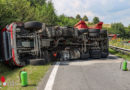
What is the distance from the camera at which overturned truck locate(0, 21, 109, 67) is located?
7.10 m

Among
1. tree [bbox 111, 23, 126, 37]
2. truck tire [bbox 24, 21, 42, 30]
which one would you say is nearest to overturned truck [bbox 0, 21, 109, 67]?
truck tire [bbox 24, 21, 42, 30]

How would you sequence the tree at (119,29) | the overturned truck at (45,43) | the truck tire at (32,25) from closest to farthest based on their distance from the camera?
1. the overturned truck at (45,43)
2. the truck tire at (32,25)
3. the tree at (119,29)

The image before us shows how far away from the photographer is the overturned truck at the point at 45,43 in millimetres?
7098

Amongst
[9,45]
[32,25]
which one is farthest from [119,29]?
[9,45]

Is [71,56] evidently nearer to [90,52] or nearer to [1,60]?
[90,52]

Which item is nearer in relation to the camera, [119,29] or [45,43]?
[45,43]

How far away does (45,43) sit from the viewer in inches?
327

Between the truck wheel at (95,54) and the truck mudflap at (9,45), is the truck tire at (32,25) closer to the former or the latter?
the truck mudflap at (9,45)

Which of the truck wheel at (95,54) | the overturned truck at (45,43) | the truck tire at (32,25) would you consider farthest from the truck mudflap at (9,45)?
the truck wheel at (95,54)

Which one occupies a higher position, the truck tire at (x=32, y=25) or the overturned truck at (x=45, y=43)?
the truck tire at (x=32, y=25)

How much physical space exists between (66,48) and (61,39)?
825mm

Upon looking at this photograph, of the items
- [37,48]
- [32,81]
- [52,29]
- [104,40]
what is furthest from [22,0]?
[32,81]

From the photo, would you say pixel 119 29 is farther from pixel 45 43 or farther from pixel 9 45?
pixel 9 45

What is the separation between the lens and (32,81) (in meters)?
4.61
